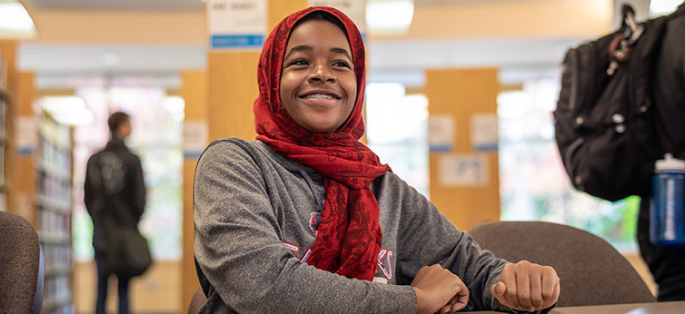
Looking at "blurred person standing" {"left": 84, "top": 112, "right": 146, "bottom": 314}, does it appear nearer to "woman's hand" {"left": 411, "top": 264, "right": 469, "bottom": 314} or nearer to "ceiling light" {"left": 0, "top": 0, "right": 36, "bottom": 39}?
"ceiling light" {"left": 0, "top": 0, "right": 36, "bottom": 39}

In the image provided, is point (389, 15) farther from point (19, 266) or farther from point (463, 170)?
point (19, 266)

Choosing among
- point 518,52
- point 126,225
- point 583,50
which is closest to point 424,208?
point 583,50

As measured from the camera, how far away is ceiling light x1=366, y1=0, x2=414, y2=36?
5031mm

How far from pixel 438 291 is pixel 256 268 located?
1.19ft

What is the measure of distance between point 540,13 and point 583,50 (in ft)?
19.9

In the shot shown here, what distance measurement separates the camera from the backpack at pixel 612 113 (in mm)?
2129

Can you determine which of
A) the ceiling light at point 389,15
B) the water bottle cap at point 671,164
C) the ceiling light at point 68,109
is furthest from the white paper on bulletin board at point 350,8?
the ceiling light at point 68,109

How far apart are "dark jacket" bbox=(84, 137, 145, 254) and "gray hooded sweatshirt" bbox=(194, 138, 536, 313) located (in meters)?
3.65

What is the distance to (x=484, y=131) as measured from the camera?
6.07m

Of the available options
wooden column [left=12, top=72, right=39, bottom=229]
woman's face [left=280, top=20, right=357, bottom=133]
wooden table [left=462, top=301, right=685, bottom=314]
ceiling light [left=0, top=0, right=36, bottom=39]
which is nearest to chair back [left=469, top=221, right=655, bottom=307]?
wooden table [left=462, top=301, right=685, bottom=314]

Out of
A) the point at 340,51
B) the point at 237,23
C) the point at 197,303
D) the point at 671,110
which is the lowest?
the point at 197,303

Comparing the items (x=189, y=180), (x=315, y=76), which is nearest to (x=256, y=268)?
(x=315, y=76)

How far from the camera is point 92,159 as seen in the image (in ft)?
16.2

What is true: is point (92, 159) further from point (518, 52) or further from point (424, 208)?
point (518, 52)
